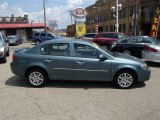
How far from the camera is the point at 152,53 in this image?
12.9 m

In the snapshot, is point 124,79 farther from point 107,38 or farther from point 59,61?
point 107,38

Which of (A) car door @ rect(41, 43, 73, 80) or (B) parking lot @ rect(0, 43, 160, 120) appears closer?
(B) parking lot @ rect(0, 43, 160, 120)

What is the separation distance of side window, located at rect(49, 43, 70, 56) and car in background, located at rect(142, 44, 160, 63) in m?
5.80

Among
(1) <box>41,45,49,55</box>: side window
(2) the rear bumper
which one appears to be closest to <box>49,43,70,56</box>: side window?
(1) <box>41,45,49,55</box>: side window

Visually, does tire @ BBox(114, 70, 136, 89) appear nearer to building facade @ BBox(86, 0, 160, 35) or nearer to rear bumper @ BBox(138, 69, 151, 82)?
rear bumper @ BBox(138, 69, 151, 82)

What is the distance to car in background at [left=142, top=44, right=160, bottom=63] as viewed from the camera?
41.8ft

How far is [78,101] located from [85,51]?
2.00 meters

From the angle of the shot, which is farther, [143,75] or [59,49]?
[59,49]

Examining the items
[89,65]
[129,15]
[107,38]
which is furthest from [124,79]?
[129,15]

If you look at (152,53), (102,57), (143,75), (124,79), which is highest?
(102,57)

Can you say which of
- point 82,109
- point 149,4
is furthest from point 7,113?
point 149,4

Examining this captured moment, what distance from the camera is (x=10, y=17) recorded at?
191 ft

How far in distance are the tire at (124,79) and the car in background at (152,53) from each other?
481 centimetres

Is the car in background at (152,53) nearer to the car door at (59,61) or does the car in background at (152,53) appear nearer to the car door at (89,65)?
the car door at (89,65)
